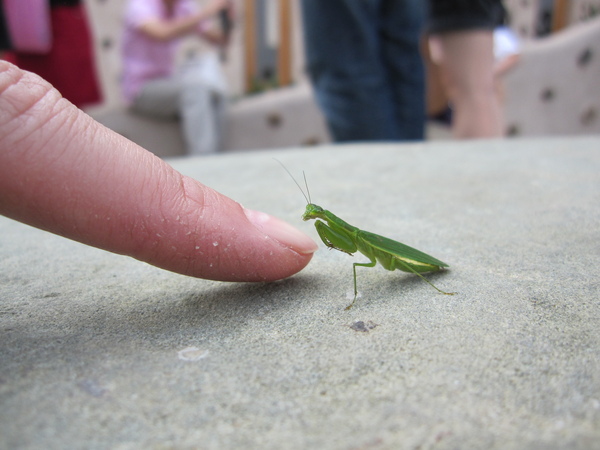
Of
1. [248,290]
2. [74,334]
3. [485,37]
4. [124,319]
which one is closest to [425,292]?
[248,290]

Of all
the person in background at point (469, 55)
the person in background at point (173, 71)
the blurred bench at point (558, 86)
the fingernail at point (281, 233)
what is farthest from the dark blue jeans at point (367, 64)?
the blurred bench at point (558, 86)

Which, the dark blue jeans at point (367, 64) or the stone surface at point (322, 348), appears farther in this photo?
the dark blue jeans at point (367, 64)

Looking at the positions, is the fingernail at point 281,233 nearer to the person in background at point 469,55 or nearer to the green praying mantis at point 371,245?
the green praying mantis at point 371,245

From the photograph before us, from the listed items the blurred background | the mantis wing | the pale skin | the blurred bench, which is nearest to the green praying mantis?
the mantis wing

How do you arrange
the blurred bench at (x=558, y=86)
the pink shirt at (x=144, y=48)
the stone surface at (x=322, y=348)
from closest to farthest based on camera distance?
the stone surface at (x=322, y=348), the pink shirt at (x=144, y=48), the blurred bench at (x=558, y=86)

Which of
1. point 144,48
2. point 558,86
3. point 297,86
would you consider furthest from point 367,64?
point 558,86

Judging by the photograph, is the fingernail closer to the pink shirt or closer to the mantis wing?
the mantis wing

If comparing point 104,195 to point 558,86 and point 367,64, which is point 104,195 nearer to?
point 367,64
